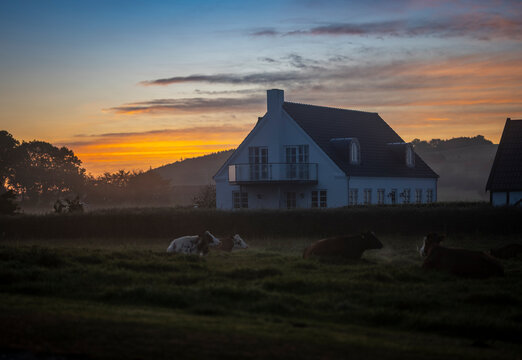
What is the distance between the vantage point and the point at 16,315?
37.3ft

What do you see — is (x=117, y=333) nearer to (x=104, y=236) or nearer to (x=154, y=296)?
(x=154, y=296)

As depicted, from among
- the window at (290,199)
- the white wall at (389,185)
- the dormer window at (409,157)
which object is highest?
the dormer window at (409,157)

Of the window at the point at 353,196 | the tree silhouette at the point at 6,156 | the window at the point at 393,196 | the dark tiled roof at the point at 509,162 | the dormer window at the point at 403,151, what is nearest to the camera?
the dark tiled roof at the point at 509,162

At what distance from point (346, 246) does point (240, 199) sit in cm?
3371

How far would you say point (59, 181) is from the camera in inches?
4272

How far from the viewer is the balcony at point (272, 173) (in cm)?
5181

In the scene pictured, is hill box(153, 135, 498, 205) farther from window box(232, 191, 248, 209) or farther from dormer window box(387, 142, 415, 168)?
dormer window box(387, 142, 415, 168)

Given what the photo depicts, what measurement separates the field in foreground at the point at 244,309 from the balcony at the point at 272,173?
31371mm

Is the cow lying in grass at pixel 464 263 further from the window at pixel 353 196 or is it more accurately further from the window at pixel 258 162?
the window at pixel 258 162

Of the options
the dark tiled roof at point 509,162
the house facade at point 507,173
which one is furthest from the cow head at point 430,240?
the dark tiled roof at point 509,162

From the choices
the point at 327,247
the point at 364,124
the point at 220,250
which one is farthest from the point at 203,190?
the point at 327,247

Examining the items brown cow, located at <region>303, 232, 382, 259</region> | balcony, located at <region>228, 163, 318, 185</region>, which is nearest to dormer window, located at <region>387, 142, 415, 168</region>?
balcony, located at <region>228, 163, 318, 185</region>

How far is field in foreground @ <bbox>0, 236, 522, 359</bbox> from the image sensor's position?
970 cm

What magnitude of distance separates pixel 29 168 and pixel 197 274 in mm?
95495
